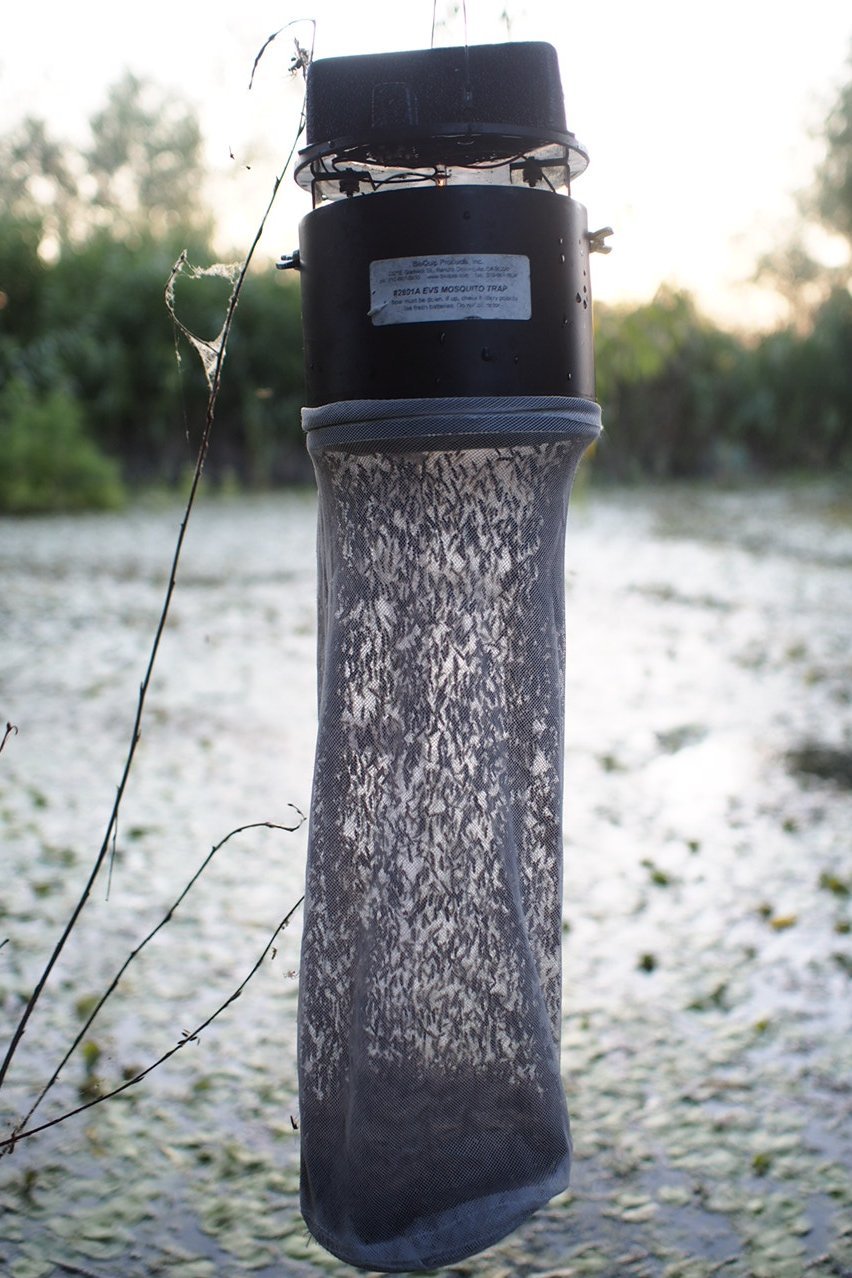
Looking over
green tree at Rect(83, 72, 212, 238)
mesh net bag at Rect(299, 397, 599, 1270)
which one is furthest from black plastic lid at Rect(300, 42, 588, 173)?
green tree at Rect(83, 72, 212, 238)

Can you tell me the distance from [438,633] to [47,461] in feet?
38.3

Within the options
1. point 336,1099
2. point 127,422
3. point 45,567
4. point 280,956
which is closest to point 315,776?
point 336,1099

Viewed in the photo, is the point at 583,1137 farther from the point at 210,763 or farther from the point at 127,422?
the point at 127,422

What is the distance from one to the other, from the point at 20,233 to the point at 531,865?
14.8m

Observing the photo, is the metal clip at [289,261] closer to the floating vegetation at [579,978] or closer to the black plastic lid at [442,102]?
the black plastic lid at [442,102]

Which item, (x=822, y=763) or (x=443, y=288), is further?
(x=822, y=763)

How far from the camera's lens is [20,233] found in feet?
47.9

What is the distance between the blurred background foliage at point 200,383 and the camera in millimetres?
12883

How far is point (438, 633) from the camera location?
5.22 ft

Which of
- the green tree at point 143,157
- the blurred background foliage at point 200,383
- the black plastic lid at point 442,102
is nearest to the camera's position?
the black plastic lid at point 442,102

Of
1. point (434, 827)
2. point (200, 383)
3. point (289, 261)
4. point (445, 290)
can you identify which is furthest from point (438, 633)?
point (200, 383)

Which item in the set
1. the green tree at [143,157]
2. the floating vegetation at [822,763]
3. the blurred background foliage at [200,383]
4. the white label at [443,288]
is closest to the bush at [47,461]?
the blurred background foliage at [200,383]

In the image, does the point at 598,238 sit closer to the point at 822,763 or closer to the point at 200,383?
the point at 822,763

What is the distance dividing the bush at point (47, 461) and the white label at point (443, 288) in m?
11.5
